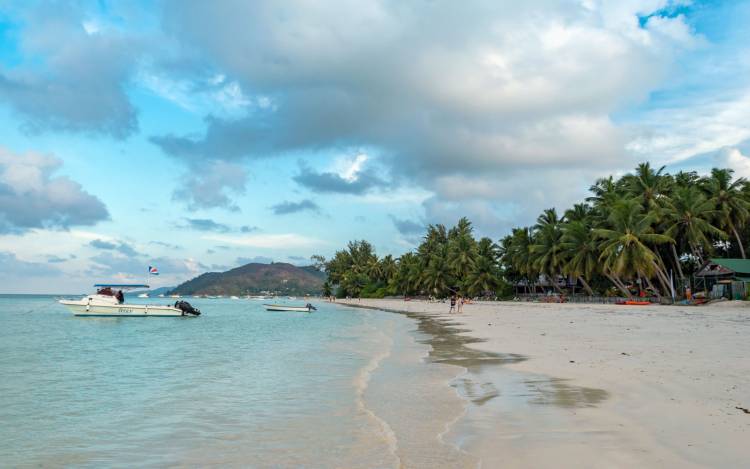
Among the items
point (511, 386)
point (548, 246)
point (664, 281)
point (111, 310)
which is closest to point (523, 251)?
point (548, 246)

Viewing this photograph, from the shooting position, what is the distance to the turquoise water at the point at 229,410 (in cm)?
763

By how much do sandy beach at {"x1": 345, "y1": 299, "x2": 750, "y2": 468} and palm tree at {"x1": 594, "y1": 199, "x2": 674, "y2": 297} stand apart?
111 feet

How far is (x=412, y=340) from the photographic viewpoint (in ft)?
87.8

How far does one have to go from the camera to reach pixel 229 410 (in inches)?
427

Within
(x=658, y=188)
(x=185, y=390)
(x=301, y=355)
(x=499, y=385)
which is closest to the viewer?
(x=499, y=385)

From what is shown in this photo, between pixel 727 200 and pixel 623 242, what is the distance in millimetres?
11818

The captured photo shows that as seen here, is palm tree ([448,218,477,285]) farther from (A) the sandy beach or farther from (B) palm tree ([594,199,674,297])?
(A) the sandy beach

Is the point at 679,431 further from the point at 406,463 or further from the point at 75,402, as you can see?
the point at 75,402

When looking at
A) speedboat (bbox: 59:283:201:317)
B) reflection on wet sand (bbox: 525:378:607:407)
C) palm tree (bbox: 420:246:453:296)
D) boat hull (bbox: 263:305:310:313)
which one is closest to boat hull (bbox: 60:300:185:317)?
speedboat (bbox: 59:283:201:317)

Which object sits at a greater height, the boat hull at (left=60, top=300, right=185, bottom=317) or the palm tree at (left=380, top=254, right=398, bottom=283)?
the palm tree at (left=380, top=254, right=398, bottom=283)

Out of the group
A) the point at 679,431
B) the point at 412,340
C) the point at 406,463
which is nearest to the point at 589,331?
the point at 412,340

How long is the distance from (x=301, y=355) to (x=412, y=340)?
297 inches

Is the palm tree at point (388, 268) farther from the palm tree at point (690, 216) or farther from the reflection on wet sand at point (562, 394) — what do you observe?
the reflection on wet sand at point (562, 394)

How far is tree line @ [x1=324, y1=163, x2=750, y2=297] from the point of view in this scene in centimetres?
5100
